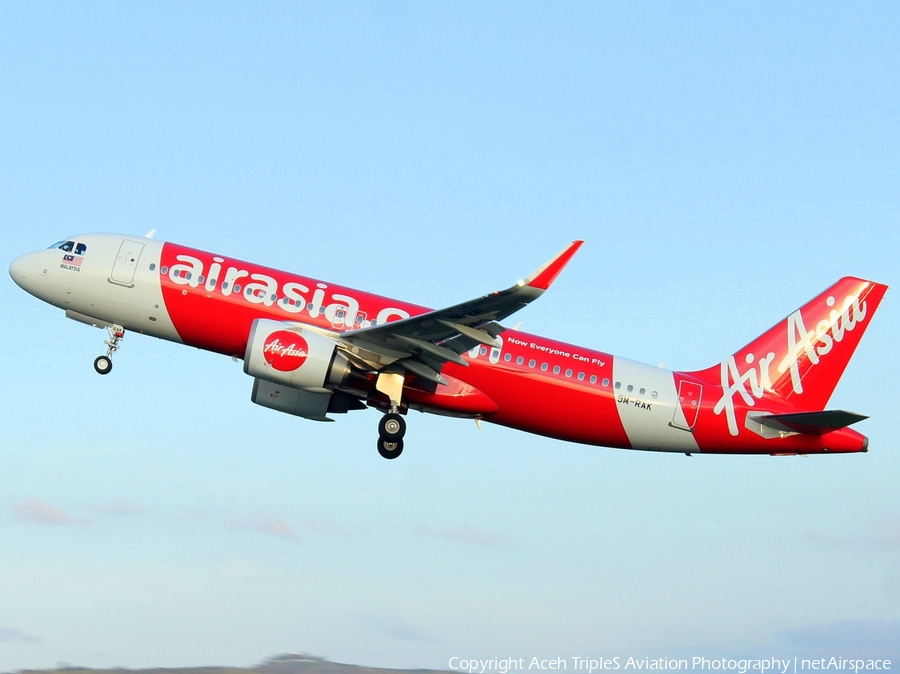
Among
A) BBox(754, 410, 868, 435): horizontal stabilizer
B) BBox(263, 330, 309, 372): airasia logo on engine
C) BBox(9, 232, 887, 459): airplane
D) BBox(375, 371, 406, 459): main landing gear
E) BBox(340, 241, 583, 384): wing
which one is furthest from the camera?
BBox(375, 371, 406, 459): main landing gear

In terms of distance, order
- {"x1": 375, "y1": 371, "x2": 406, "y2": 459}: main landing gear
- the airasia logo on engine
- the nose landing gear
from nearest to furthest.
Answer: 1. the airasia logo on engine
2. {"x1": 375, "y1": 371, "x2": 406, "y2": 459}: main landing gear
3. the nose landing gear

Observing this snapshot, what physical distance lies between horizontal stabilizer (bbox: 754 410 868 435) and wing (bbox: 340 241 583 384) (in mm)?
8779

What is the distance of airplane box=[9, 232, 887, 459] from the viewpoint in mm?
31922

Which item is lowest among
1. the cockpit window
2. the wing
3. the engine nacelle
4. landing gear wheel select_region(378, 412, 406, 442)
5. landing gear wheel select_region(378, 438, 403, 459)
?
landing gear wheel select_region(378, 438, 403, 459)

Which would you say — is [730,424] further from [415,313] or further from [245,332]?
[245,332]

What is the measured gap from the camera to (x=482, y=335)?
30219 mm

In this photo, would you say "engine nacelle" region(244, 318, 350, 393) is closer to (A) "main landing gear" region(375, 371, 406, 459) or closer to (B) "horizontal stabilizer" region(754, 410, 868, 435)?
(A) "main landing gear" region(375, 371, 406, 459)

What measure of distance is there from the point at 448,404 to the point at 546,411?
293cm

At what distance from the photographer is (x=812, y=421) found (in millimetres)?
33344

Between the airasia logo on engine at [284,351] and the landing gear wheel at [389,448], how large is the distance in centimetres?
415

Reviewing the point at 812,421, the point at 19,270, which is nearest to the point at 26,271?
the point at 19,270

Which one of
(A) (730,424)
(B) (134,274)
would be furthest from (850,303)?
(B) (134,274)

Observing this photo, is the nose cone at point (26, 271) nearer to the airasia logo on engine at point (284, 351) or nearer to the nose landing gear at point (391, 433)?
the airasia logo on engine at point (284, 351)

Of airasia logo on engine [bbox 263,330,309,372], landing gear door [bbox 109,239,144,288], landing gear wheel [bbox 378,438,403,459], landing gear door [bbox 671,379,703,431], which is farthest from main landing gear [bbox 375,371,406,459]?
landing gear door [bbox 671,379,703,431]
